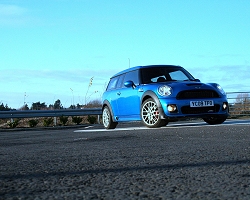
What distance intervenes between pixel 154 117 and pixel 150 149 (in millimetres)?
4471

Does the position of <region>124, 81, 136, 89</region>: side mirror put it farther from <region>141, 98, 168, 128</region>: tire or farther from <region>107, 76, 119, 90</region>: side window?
<region>107, 76, 119, 90</region>: side window

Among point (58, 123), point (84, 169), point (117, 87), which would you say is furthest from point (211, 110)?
point (58, 123)

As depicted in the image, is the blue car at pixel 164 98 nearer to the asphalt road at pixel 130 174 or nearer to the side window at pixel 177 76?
the side window at pixel 177 76

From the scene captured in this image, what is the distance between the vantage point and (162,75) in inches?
380

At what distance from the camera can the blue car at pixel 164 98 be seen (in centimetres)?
841

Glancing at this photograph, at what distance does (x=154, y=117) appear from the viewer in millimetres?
8641

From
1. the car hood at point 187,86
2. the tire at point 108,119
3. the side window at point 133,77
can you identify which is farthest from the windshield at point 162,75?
the tire at point 108,119

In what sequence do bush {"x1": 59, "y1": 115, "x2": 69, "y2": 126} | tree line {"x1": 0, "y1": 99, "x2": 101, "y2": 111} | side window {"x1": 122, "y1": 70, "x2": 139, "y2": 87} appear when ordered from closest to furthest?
side window {"x1": 122, "y1": 70, "x2": 139, "y2": 87}, bush {"x1": 59, "y1": 115, "x2": 69, "y2": 126}, tree line {"x1": 0, "y1": 99, "x2": 101, "y2": 111}

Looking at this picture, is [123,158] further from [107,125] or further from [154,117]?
[107,125]

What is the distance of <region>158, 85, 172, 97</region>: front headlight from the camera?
8.43m

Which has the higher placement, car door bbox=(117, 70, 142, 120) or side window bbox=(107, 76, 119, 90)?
side window bbox=(107, 76, 119, 90)

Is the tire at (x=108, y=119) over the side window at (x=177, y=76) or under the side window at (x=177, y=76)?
under

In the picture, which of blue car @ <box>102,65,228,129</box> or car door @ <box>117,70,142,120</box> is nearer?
blue car @ <box>102,65,228,129</box>

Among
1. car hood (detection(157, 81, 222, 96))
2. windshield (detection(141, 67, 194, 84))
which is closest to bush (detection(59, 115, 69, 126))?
windshield (detection(141, 67, 194, 84))
